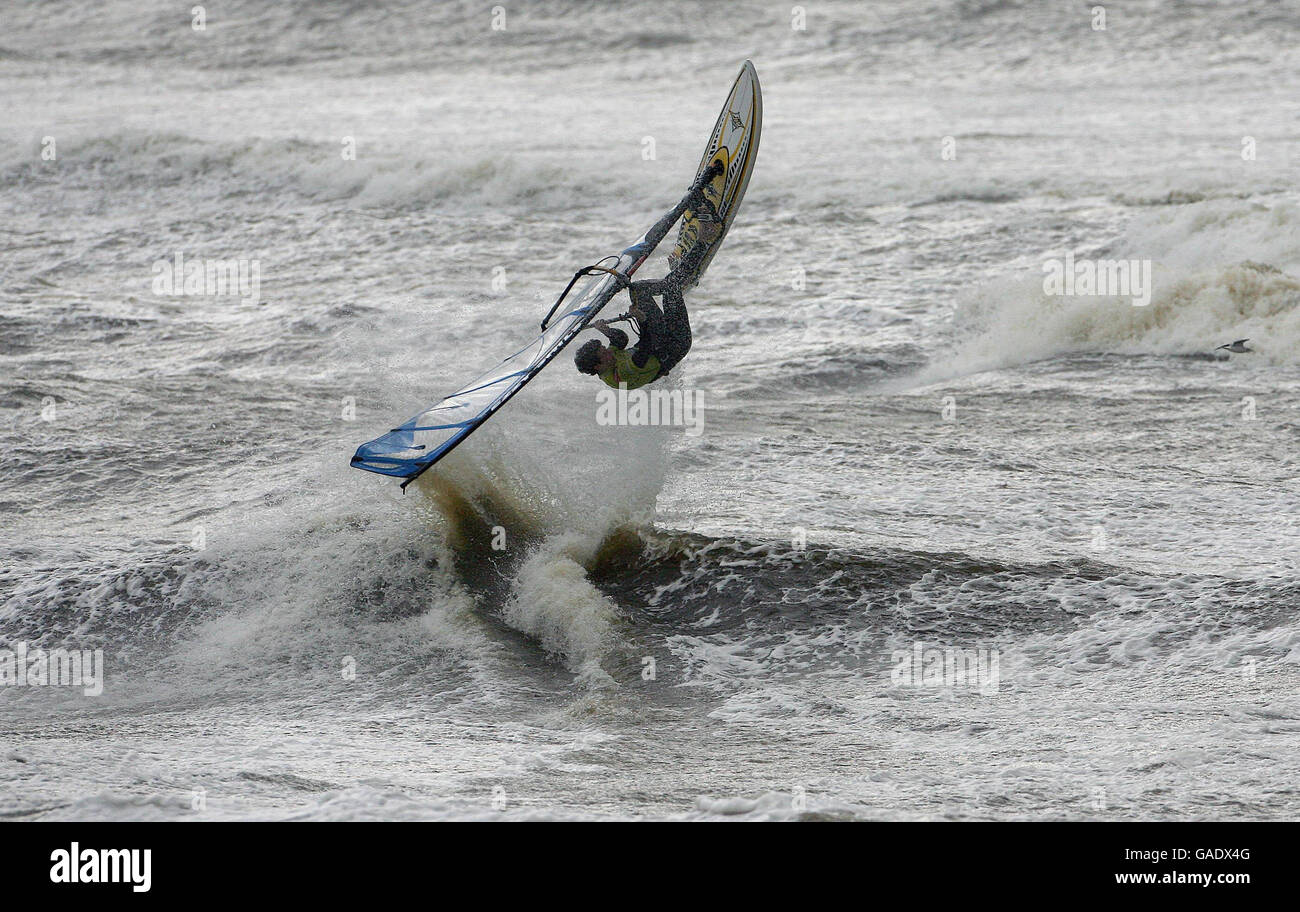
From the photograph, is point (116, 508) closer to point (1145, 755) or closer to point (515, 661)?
point (515, 661)

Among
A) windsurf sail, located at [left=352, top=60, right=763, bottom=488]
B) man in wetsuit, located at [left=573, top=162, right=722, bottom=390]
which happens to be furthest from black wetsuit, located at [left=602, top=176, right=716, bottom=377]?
windsurf sail, located at [left=352, top=60, right=763, bottom=488]

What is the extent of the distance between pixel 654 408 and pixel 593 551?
6.00 ft

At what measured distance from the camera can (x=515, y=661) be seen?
7105mm

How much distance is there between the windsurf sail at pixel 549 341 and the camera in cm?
713

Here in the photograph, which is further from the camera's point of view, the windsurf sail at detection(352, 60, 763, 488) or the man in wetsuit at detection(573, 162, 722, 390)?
the man in wetsuit at detection(573, 162, 722, 390)

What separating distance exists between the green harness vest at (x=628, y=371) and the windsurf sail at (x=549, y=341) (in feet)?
0.94

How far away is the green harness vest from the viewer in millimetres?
7703

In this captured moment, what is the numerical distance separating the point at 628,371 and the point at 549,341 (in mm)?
582

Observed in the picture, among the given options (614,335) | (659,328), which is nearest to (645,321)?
(659,328)

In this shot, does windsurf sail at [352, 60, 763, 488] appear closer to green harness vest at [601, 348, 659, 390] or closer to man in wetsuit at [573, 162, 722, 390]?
man in wetsuit at [573, 162, 722, 390]

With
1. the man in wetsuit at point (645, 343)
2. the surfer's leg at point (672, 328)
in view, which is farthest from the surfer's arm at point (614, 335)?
the surfer's leg at point (672, 328)

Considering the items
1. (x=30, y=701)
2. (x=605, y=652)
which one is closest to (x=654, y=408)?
(x=605, y=652)

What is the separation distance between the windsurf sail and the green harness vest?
285 mm

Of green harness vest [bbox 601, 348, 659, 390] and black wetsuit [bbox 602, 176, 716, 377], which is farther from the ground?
black wetsuit [bbox 602, 176, 716, 377]
